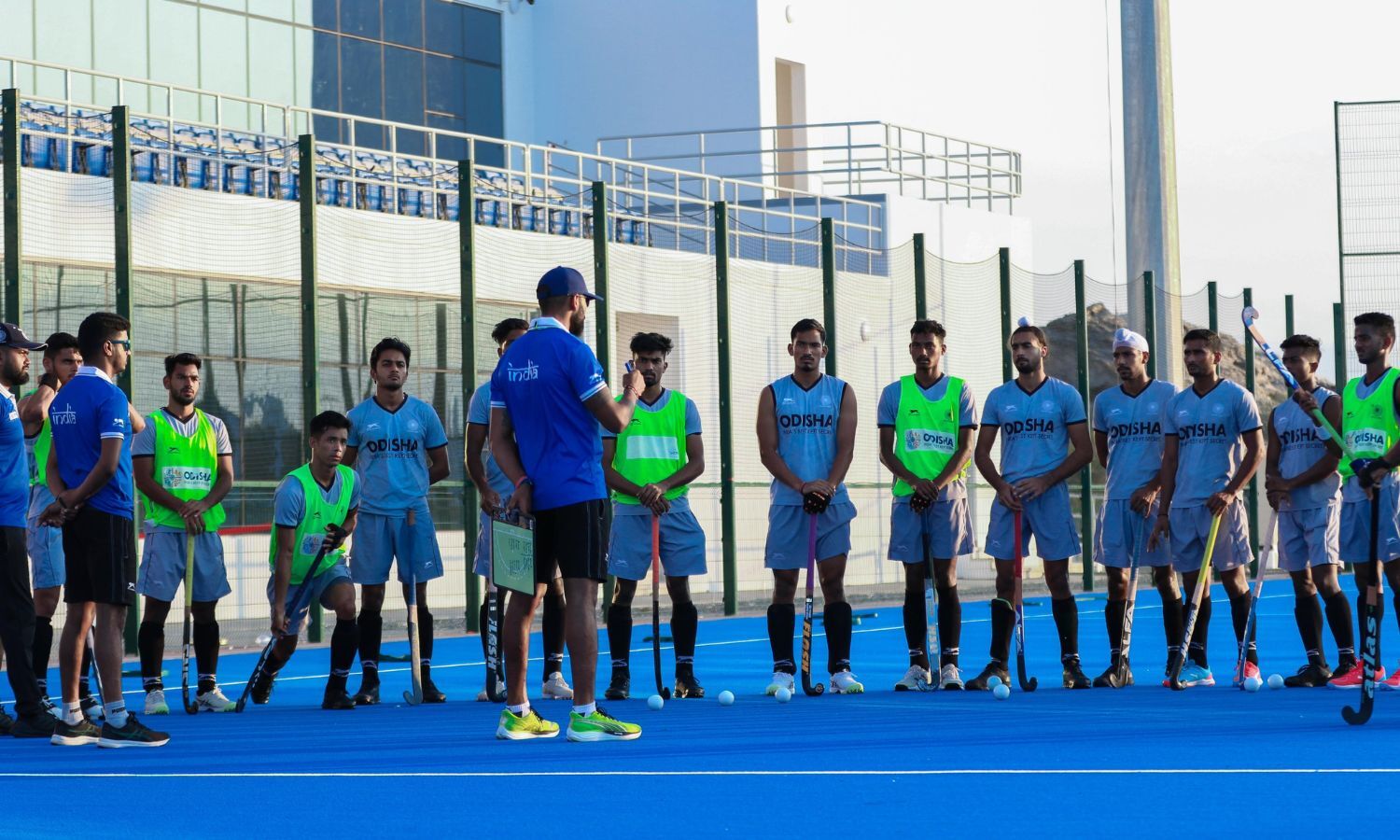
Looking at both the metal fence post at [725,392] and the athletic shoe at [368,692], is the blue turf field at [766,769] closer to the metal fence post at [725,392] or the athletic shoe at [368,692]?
the athletic shoe at [368,692]

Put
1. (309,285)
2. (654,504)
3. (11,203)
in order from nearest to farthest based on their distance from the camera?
(654,504), (11,203), (309,285)

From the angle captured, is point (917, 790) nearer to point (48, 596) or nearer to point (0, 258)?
point (48, 596)

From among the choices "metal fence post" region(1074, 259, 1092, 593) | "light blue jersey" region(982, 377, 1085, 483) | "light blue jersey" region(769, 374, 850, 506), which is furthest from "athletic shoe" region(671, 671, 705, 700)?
"metal fence post" region(1074, 259, 1092, 593)

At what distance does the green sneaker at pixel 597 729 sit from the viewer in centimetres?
738

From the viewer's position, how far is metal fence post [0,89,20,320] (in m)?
12.0

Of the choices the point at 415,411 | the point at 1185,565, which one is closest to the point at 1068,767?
the point at 1185,565

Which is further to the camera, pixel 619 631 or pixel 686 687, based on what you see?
pixel 619 631

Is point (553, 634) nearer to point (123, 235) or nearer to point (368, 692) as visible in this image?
point (368, 692)

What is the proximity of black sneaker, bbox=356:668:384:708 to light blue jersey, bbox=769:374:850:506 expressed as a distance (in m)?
2.19

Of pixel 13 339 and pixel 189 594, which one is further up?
pixel 13 339

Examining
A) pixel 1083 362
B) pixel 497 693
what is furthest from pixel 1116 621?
pixel 1083 362

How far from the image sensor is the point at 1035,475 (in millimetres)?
9750

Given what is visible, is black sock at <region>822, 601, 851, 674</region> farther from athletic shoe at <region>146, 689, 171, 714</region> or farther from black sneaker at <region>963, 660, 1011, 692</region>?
athletic shoe at <region>146, 689, 171, 714</region>

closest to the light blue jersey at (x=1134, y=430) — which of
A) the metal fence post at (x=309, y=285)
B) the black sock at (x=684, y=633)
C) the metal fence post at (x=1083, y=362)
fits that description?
the black sock at (x=684, y=633)
